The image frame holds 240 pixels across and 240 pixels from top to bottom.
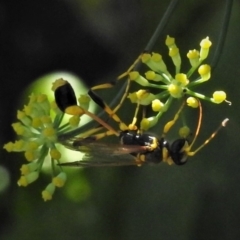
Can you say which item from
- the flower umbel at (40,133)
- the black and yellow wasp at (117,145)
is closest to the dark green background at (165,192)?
the black and yellow wasp at (117,145)

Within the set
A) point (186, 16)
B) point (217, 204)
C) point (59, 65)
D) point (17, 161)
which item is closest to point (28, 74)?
point (59, 65)

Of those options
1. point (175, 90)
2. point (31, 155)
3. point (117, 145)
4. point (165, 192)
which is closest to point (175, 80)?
point (175, 90)

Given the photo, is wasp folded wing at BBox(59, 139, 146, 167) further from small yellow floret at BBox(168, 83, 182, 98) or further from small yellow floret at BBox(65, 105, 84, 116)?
small yellow floret at BBox(168, 83, 182, 98)

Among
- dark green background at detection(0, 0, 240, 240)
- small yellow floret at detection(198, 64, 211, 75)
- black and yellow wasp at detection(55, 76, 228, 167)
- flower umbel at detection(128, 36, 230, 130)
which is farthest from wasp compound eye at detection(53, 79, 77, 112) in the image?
dark green background at detection(0, 0, 240, 240)

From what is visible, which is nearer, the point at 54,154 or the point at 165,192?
the point at 54,154

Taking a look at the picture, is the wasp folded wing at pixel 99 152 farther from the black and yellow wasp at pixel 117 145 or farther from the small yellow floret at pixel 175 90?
the small yellow floret at pixel 175 90

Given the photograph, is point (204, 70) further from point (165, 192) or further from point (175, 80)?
point (165, 192)

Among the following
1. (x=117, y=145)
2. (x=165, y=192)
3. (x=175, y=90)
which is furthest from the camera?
(x=165, y=192)

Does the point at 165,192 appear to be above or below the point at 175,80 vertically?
below
